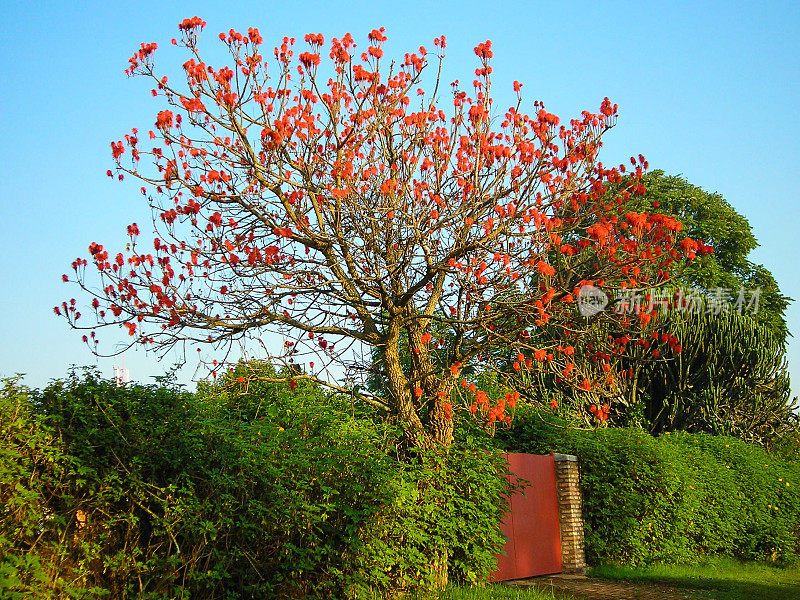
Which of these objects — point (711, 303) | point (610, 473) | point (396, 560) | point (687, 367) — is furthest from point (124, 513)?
point (711, 303)

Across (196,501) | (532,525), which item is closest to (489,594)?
(532,525)

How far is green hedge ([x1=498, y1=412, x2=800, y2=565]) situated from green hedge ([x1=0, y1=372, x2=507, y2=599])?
534 cm

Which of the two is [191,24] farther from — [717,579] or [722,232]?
[722,232]

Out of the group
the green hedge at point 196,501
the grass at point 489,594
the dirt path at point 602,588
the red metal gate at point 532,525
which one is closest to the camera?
the green hedge at point 196,501

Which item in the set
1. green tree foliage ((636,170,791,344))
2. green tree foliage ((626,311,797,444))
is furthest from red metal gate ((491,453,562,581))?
green tree foliage ((636,170,791,344))

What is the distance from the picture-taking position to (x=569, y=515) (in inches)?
499

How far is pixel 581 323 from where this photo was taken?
28.7ft

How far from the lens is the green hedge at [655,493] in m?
13.0

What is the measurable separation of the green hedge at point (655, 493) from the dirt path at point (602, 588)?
139cm

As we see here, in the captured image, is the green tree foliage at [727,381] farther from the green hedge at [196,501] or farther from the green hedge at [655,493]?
the green hedge at [196,501]

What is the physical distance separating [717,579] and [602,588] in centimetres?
284

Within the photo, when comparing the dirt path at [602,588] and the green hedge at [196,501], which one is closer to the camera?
the green hedge at [196,501]

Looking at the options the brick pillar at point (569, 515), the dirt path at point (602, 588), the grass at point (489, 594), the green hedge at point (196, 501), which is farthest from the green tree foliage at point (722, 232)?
the green hedge at point (196, 501)

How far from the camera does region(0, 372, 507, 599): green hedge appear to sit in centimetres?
559
